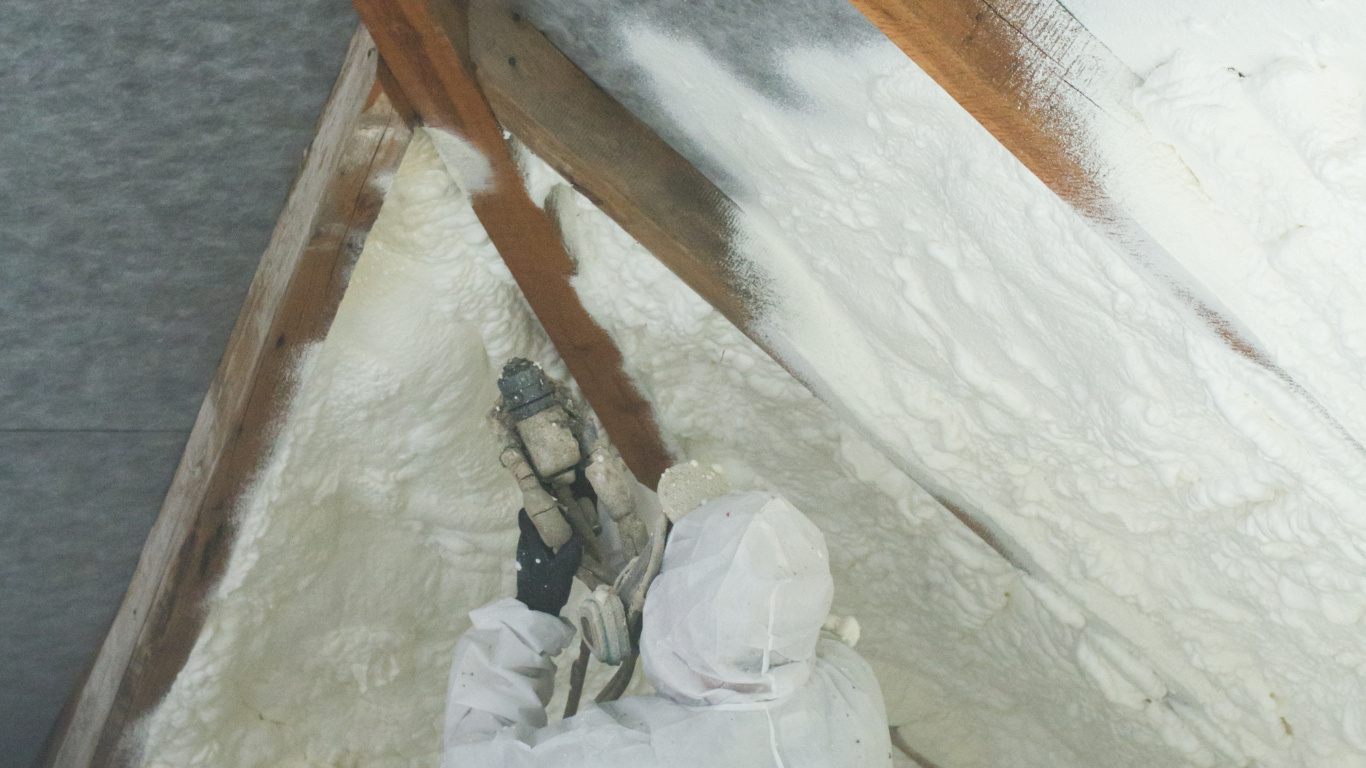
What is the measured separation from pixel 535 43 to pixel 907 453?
0.82m

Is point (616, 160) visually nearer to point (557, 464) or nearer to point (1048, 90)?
point (557, 464)

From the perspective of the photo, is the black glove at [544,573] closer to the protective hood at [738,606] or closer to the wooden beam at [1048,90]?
the protective hood at [738,606]

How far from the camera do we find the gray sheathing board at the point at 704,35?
0.99m

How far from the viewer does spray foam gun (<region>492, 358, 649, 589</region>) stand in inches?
51.2

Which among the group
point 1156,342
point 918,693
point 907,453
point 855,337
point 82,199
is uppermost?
point 1156,342

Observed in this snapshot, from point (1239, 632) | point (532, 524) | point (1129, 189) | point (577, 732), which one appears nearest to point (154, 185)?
point (532, 524)

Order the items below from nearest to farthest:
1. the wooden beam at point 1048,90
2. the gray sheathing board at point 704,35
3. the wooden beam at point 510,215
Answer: the wooden beam at point 1048,90
the gray sheathing board at point 704,35
the wooden beam at point 510,215

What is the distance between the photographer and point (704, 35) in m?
1.09

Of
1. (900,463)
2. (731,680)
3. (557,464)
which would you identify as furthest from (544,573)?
(900,463)

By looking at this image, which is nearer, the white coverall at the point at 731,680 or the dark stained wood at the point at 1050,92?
the dark stained wood at the point at 1050,92

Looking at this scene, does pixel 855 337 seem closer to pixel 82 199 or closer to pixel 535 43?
pixel 535 43

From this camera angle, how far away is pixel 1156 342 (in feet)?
3.21

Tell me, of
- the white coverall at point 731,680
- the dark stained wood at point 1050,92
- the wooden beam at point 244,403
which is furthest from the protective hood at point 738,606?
the wooden beam at point 244,403

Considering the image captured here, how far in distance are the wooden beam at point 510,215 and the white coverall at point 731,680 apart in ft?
1.71
